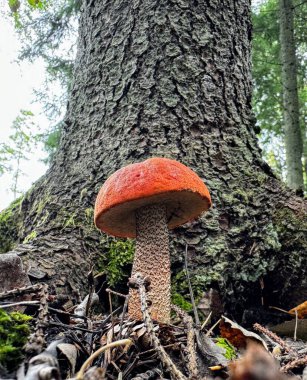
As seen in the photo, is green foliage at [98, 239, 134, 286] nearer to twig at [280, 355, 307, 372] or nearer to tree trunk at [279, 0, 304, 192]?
twig at [280, 355, 307, 372]

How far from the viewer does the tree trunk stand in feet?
21.9

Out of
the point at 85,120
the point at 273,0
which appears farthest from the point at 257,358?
the point at 273,0

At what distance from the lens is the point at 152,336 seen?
36.0 inches

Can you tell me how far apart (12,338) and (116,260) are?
3.75 feet

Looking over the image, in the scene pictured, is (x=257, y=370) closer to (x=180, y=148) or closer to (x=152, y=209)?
(x=152, y=209)

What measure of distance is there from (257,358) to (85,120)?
2357mm

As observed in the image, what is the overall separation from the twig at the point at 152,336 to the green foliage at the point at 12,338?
0.30 meters

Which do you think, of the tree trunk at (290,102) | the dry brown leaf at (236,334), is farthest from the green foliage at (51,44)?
the dry brown leaf at (236,334)

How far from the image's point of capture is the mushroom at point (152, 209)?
1319 millimetres

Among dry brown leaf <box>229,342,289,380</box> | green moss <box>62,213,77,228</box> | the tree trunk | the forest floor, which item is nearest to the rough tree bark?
green moss <box>62,213,77,228</box>

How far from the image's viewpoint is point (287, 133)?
6.82 meters

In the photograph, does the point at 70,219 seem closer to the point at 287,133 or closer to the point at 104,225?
the point at 104,225

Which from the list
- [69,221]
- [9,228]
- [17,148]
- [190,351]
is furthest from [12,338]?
[17,148]

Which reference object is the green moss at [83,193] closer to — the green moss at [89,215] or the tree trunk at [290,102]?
the green moss at [89,215]
